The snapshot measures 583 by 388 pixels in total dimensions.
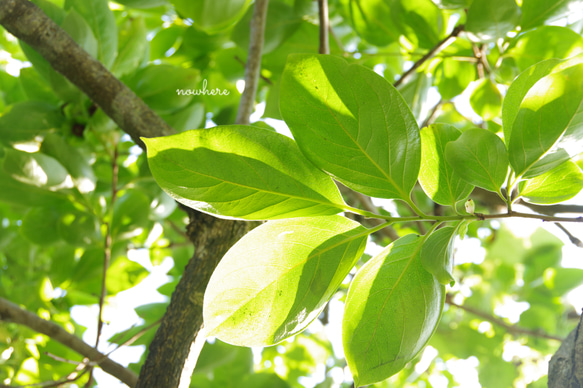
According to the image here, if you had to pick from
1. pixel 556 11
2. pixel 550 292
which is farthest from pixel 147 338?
pixel 550 292

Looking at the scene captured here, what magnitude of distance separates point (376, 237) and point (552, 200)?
2.67 ft

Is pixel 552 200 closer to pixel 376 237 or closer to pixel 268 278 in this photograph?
pixel 268 278

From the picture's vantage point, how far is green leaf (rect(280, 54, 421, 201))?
325 mm

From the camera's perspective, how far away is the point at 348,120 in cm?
33

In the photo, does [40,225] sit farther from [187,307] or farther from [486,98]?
[486,98]

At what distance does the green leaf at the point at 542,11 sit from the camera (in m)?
0.60

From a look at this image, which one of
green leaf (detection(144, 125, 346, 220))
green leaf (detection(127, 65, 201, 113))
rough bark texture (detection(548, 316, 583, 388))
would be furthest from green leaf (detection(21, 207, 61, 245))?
rough bark texture (detection(548, 316, 583, 388))

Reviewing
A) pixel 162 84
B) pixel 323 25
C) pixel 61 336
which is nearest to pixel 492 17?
pixel 323 25

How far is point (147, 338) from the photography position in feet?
2.65

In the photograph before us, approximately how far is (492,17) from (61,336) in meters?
0.83

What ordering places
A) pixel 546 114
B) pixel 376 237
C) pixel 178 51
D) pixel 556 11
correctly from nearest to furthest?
pixel 546 114 → pixel 556 11 → pixel 178 51 → pixel 376 237

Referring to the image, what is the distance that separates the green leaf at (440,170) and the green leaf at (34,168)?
557 mm

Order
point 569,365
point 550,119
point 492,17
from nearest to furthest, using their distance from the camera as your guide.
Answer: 1. point 550,119
2. point 569,365
3. point 492,17

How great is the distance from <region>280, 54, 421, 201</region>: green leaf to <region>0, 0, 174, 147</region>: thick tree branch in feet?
1.00
